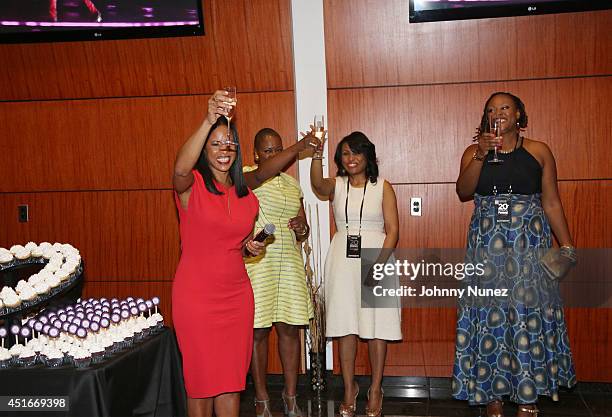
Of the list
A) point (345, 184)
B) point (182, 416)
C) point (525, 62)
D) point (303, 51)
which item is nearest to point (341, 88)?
point (303, 51)

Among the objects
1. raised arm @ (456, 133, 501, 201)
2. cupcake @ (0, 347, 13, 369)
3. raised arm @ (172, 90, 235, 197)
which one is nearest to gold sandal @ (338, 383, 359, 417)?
raised arm @ (456, 133, 501, 201)

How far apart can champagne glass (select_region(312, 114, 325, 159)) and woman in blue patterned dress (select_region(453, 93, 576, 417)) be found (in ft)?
2.86

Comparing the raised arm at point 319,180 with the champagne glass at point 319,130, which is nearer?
the champagne glass at point 319,130

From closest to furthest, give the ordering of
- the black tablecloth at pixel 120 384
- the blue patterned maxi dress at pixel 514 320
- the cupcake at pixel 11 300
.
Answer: the black tablecloth at pixel 120 384 → the cupcake at pixel 11 300 → the blue patterned maxi dress at pixel 514 320

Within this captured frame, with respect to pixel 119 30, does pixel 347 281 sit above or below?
below

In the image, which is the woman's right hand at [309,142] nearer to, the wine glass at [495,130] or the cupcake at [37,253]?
the wine glass at [495,130]

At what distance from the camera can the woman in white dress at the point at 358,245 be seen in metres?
3.99

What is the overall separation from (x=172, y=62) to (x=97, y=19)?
22.5 inches

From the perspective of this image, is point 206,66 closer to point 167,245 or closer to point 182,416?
point 167,245

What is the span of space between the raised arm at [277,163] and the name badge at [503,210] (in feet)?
3.58

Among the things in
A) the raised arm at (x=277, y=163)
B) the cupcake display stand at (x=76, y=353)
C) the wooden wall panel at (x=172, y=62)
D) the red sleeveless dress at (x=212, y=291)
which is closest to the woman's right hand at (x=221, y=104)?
the red sleeveless dress at (x=212, y=291)

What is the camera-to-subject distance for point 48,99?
192 inches

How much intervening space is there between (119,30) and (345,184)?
1.86 meters

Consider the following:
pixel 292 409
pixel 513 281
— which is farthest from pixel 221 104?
pixel 292 409
